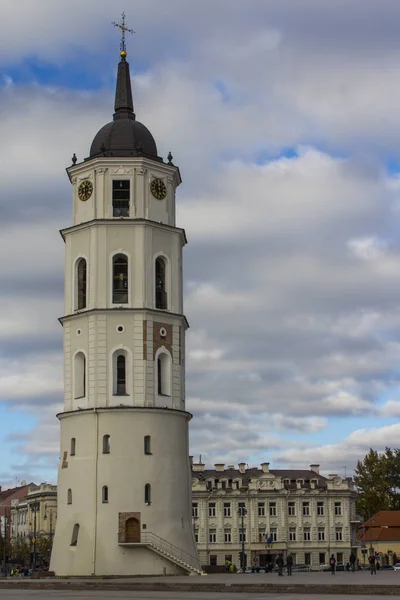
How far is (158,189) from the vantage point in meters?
59.5

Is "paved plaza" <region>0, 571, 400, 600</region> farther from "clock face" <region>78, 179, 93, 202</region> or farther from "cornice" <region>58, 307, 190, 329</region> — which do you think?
"clock face" <region>78, 179, 93, 202</region>

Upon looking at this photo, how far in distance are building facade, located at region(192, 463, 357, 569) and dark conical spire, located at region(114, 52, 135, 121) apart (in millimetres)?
60360

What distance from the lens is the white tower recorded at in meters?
54.0

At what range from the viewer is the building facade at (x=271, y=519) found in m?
113

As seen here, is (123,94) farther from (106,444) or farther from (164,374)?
(106,444)

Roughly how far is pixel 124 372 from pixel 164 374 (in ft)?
8.17

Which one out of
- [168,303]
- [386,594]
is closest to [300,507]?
[168,303]

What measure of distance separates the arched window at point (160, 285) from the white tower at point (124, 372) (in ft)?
0.21

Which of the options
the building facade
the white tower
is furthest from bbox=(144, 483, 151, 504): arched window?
the building facade

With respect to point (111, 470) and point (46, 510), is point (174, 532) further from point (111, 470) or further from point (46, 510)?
point (46, 510)

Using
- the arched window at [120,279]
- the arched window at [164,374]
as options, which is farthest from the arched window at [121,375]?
the arched window at [120,279]

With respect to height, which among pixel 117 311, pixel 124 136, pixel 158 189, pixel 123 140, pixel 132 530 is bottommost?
pixel 132 530

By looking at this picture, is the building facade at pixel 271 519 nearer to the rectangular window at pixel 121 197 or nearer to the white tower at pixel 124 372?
the white tower at pixel 124 372

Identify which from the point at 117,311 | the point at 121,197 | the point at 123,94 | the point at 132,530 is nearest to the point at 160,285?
the point at 117,311
